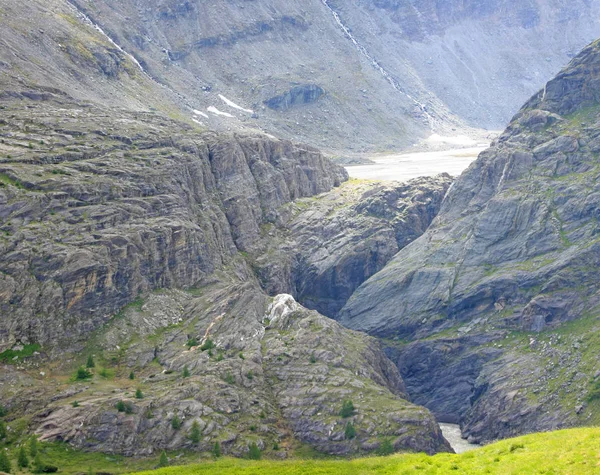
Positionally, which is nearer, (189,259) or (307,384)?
(307,384)

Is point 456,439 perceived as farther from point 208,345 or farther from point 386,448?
point 208,345

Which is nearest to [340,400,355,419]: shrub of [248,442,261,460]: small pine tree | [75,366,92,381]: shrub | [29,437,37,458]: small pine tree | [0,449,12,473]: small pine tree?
[248,442,261,460]: small pine tree

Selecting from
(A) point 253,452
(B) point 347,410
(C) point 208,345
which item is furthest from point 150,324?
(B) point 347,410

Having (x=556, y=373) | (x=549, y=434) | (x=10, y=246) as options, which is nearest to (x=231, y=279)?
(x=10, y=246)

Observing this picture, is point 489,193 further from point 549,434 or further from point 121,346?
point 549,434

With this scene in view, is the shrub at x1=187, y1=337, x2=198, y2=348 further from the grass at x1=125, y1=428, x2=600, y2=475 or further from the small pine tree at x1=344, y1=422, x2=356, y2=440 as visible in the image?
the grass at x1=125, y1=428, x2=600, y2=475

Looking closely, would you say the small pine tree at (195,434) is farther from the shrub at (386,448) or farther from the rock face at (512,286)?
the rock face at (512,286)
